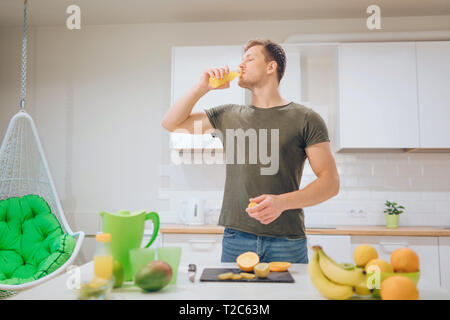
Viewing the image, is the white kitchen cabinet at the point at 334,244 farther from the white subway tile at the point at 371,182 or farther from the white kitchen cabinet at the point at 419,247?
the white subway tile at the point at 371,182

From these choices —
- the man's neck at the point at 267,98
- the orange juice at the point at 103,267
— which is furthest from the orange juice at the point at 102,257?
the man's neck at the point at 267,98

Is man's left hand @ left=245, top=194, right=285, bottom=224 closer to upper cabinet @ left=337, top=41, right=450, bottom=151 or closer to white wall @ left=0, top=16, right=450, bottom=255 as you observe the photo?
upper cabinet @ left=337, top=41, right=450, bottom=151

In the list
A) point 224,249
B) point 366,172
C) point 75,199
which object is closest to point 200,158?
point 75,199

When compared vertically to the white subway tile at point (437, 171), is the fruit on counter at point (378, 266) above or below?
below

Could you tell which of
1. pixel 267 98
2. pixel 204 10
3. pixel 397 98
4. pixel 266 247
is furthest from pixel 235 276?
pixel 204 10

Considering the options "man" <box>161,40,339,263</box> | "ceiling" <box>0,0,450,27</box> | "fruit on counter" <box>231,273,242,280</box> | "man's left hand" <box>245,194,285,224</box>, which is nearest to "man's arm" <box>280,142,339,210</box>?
"man" <box>161,40,339,263</box>

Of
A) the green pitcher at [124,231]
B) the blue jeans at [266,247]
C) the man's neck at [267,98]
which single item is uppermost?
the man's neck at [267,98]

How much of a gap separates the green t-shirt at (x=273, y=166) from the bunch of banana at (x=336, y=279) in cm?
73

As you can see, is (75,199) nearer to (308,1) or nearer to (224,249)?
(224,249)

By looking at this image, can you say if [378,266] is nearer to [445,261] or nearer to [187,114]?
[187,114]

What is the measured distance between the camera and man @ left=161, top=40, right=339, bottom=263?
60.7 inches

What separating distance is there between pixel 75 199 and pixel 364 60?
9.04 feet

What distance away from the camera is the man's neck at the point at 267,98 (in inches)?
71.4

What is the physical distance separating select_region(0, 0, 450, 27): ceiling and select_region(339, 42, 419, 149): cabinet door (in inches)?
15.4
